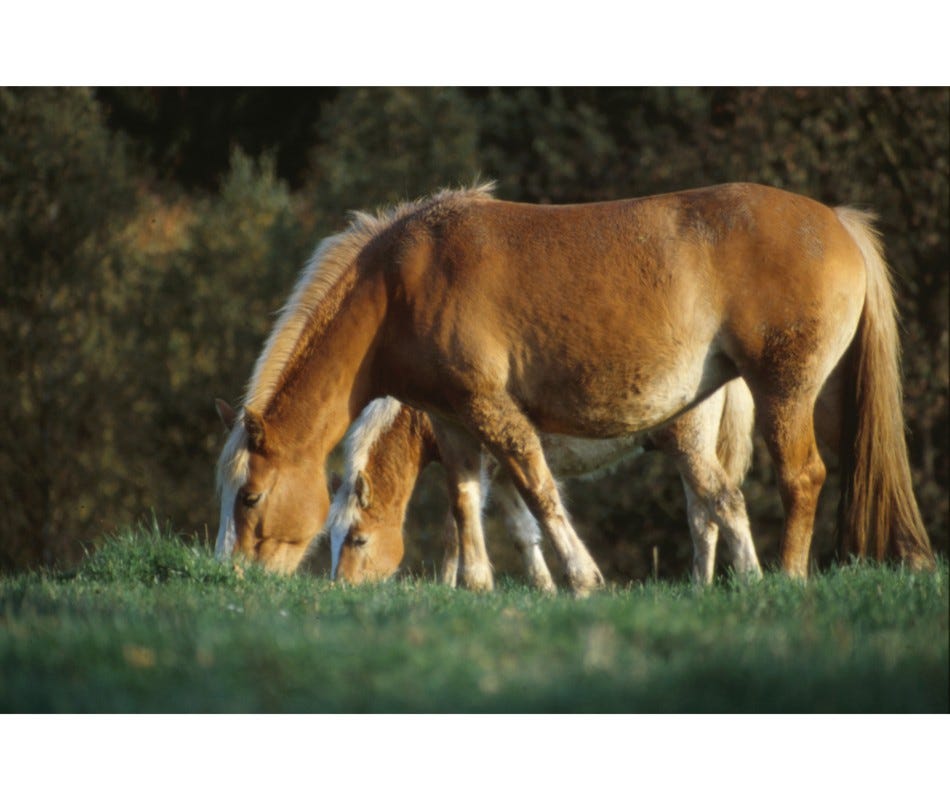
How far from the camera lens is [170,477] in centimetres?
1798

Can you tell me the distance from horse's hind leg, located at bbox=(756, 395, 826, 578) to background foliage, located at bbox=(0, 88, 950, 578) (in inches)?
234

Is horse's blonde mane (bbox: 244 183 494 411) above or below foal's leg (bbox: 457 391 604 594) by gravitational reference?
above

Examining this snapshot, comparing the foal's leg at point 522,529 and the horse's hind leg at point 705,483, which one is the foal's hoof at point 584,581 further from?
the foal's leg at point 522,529

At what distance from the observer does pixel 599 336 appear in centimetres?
691

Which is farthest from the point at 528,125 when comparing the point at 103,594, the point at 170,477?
the point at 103,594

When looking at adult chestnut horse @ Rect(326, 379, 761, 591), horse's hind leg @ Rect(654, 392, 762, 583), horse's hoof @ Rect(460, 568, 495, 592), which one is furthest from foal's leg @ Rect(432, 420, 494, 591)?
horse's hind leg @ Rect(654, 392, 762, 583)

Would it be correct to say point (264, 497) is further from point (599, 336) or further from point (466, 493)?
point (599, 336)

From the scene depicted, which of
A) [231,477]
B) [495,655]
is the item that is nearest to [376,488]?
[231,477]

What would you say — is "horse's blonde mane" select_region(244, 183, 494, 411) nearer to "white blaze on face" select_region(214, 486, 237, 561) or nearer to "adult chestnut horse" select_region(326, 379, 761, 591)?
"white blaze on face" select_region(214, 486, 237, 561)

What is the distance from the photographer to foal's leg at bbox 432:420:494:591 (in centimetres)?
785

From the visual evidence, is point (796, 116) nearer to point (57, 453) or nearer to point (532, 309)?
point (532, 309)

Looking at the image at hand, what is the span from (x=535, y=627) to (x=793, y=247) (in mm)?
3149

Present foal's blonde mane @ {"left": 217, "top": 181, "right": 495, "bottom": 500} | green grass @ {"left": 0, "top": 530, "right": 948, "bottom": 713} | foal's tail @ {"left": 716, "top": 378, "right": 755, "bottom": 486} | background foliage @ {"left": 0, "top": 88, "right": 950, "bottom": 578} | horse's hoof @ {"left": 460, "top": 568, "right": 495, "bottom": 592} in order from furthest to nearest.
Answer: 1. background foliage @ {"left": 0, "top": 88, "right": 950, "bottom": 578}
2. foal's tail @ {"left": 716, "top": 378, "right": 755, "bottom": 486}
3. horse's hoof @ {"left": 460, "top": 568, "right": 495, "bottom": 592}
4. foal's blonde mane @ {"left": 217, "top": 181, "right": 495, "bottom": 500}
5. green grass @ {"left": 0, "top": 530, "right": 948, "bottom": 713}

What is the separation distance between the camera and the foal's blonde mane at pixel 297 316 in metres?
7.37
